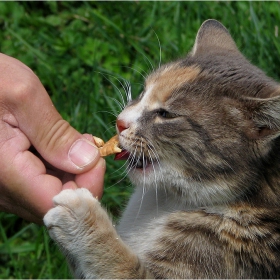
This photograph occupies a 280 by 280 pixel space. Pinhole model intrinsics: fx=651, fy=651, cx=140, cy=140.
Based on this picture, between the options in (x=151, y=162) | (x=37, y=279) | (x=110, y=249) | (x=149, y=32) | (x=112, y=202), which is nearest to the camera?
(x=110, y=249)

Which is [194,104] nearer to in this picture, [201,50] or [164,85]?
[164,85]

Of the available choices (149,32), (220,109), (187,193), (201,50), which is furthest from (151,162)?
(149,32)

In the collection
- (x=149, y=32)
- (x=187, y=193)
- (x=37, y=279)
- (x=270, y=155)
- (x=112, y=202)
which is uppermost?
(x=270, y=155)

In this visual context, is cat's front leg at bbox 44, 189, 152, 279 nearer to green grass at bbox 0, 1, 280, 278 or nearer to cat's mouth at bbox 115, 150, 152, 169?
cat's mouth at bbox 115, 150, 152, 169

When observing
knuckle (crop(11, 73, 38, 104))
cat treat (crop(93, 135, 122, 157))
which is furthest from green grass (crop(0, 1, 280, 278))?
knuckle (crop(11, 73, 38, 104))

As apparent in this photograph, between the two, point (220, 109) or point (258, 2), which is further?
point (258, 2)

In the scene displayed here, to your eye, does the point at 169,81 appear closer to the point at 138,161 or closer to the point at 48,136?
the point at 138,161
